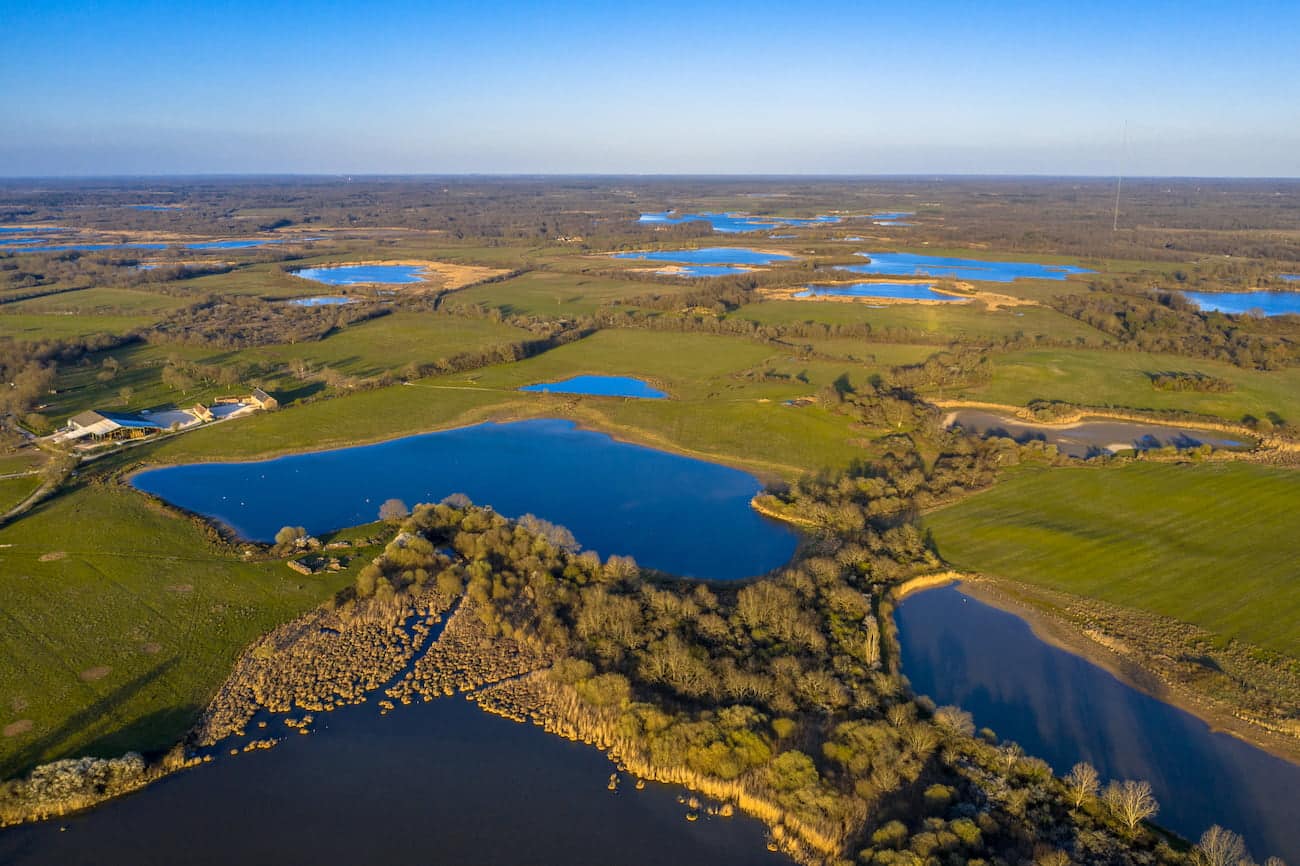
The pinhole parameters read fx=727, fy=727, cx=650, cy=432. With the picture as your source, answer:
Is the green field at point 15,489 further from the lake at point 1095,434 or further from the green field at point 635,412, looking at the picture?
the lake at point 1095,434

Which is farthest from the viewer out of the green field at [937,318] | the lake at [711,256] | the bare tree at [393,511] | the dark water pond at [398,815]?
the lake at [711,256]

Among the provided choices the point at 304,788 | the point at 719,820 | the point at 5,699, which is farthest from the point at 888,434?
the point at 5,699

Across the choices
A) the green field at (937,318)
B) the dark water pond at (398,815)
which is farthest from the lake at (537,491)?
the green field at (937,318)

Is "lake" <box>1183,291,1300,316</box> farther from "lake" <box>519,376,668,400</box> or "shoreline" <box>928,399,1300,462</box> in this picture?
"lake" <box>519,376,668,400</box>

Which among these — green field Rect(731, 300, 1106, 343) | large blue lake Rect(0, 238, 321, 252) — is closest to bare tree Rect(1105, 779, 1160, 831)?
green field Rect(731, 300, 1106, 343)

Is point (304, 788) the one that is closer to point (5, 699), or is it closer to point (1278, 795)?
point (5, 699)
